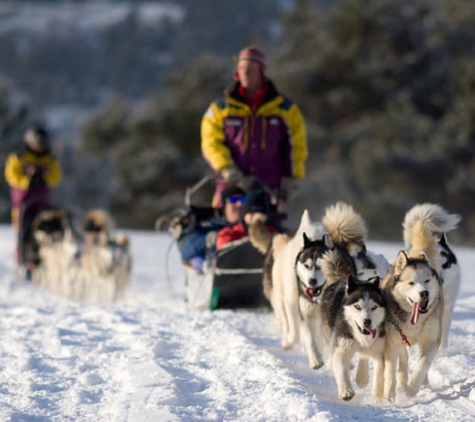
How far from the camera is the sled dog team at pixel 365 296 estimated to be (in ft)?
12.2

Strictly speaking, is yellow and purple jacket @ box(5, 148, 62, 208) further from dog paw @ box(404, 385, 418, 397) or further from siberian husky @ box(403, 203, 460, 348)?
dog paw @ box(404, 385, 418, 397)

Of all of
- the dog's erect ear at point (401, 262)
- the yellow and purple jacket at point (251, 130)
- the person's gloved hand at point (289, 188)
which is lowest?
the dog's erect ear at point (401, 262)

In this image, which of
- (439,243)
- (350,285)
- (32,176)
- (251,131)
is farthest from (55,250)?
(350,285)

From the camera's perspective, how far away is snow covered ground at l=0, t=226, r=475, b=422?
3.59 metres

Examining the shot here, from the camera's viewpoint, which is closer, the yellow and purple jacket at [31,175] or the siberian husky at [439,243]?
the siberian husky at [439,243]

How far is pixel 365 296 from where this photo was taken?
370 centimetres

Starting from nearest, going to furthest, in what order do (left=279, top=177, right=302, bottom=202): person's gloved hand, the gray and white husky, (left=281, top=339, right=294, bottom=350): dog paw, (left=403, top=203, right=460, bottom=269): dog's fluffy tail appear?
the gray and white husky → (left=403, top=203, right=460, bottom=269): dog's fluffy tail → (left=281, top=339, right=294, bottom=350): dog paw → (left=279, top=177, right=302, bottom=202): person's gloved hand

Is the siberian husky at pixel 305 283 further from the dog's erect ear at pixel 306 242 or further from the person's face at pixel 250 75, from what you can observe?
the person's face at pixel 250 75

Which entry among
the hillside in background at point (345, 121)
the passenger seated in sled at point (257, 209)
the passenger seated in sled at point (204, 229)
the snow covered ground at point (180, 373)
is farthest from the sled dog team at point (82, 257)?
the hillside in background at point (345, 121)

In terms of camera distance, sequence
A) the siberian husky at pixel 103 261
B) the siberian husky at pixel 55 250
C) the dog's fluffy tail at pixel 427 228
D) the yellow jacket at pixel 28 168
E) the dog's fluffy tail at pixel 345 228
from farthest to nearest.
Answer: the yellow jacket at pixel 28 168
the siberian husky at pixel 55 250
the siberian husky at pixel 103 261
the dog's fluffy tail at pixel 345 228
the dog's fluffy tail at pixel 427 228

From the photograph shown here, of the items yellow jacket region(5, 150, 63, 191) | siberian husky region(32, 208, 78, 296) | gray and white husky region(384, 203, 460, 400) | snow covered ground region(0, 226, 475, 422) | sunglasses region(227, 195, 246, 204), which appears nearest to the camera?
snow covered ground region(0, 226, 475, 422)

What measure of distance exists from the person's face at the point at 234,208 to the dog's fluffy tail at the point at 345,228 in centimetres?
213

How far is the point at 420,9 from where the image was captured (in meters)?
24.7

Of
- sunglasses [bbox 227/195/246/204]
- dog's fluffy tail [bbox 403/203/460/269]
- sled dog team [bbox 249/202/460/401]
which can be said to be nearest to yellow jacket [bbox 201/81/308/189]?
sunglasses [bbox 227/195/246/204]
